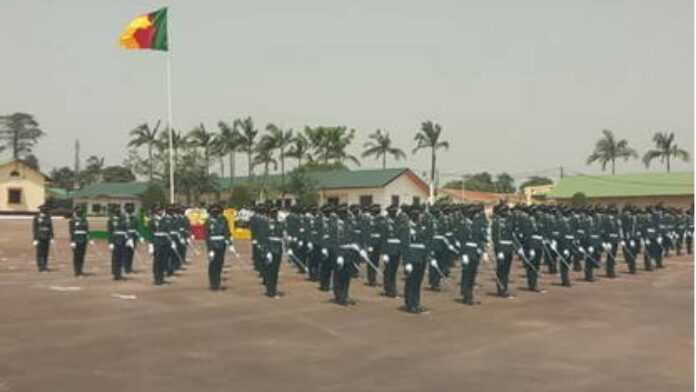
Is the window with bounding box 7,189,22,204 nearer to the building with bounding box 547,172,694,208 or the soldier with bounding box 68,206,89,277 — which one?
the building with bounding box 547,172,694,208

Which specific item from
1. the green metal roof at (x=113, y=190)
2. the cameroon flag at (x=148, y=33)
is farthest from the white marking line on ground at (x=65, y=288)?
the green metal roof at (x=113, y=190)

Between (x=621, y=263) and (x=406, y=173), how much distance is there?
38.7m

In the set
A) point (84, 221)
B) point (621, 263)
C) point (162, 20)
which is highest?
point (162, 20)

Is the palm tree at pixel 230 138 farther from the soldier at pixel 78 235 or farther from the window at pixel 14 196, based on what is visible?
the soldier at pixel 78 235

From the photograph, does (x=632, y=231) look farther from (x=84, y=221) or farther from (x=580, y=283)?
(x=84, y=221)

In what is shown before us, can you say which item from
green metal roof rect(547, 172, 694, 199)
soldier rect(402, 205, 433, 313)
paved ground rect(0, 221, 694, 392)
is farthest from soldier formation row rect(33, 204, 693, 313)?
green metal roof rect(547, 172, 694, 199)

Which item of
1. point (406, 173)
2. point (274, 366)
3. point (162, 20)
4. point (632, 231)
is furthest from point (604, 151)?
point (274, 366)

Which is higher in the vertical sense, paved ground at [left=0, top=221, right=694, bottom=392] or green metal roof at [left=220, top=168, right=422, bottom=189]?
green metal roof at [left=220, top=168, right=422, bottom=189]

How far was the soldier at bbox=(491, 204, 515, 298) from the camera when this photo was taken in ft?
51.3

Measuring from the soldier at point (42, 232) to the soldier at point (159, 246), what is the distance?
3.71m

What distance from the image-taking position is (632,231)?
72.8ft

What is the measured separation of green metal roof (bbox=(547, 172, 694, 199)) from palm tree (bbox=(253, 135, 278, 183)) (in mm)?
22929

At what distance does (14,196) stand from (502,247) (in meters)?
55.5

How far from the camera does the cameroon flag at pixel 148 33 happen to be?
36.1 m
